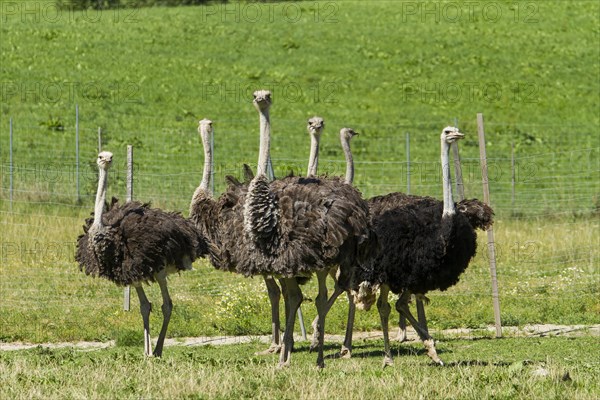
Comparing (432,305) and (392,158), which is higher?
(392,158)

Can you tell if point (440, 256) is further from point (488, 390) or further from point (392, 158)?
point (392, 158)

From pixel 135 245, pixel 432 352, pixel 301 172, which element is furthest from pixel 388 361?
pixel 301 172

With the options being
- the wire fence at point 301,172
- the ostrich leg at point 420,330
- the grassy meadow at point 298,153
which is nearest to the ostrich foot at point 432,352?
the ostrich leg at point 420,330

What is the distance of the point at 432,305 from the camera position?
1521cm

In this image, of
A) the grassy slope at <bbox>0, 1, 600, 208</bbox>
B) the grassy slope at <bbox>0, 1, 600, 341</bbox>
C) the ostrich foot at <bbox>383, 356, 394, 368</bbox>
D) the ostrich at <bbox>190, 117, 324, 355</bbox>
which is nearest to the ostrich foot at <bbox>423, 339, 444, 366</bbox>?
the ostrich foot at <bbox>383, 356, 394, 368</bbox>

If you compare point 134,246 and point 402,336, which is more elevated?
point 134,246


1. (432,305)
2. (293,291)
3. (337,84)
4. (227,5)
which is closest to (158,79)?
(337,84)

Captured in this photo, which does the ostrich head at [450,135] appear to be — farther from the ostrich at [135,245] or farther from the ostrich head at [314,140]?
the ostrich at [135,245]

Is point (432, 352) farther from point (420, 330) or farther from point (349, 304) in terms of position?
point (349, 304)

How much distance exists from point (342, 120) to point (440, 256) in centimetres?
2208

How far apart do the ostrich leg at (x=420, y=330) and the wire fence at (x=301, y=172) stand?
3.38m

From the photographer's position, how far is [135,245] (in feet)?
37.3

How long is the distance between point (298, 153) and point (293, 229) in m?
19.3

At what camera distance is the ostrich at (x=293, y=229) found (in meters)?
10.0
